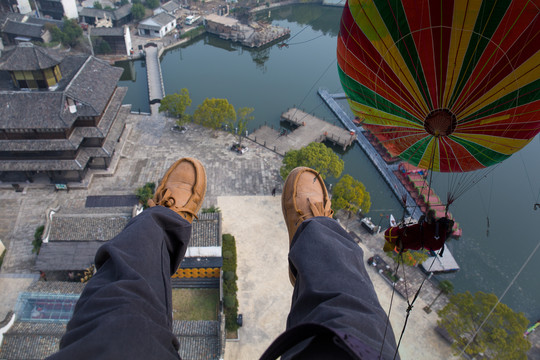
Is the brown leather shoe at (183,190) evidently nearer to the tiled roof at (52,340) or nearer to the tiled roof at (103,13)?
the tiled roof at (52,340)

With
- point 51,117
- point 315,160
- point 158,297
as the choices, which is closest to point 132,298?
point 158,297

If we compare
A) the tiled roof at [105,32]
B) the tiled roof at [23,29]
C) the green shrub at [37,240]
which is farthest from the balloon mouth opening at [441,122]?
the tiled roof at [23,29]

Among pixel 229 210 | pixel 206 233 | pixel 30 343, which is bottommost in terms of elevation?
pixel 229 210

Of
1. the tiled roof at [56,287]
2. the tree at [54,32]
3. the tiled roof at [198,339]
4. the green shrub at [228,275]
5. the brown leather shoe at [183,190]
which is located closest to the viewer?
the brown leather shoe at [183,190]

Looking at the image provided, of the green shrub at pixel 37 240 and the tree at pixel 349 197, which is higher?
the tree at pixel 349 197

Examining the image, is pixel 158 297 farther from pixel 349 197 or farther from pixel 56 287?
pixel 349 197

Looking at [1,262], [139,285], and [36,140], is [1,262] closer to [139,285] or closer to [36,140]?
[36,140]
